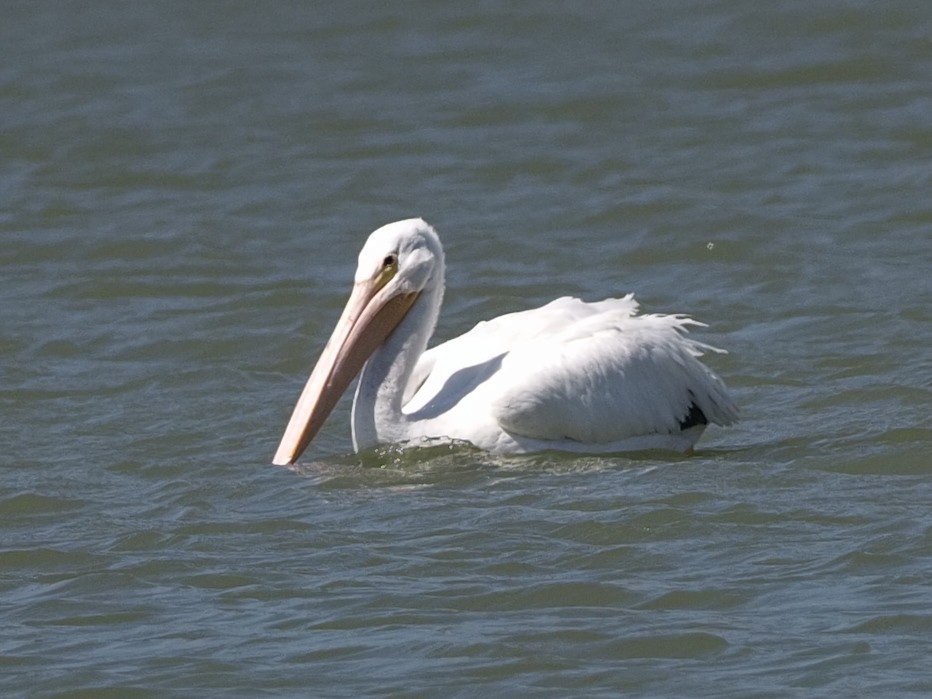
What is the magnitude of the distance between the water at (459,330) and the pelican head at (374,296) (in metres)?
0.29

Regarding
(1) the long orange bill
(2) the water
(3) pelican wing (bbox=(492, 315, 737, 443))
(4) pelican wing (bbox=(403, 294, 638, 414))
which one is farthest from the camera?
(4) pelican wing (bbox=(403, 294, 638, 414))

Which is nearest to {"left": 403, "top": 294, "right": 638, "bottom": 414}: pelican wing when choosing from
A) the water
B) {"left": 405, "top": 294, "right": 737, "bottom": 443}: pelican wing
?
{"left": 405, "top": 294, "right": 737, "bottom": 443}: pelican wing

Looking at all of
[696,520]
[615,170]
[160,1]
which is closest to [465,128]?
[615,170]

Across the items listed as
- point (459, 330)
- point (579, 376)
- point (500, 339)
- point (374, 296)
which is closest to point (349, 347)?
point (374, 296)

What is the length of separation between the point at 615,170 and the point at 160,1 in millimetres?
4559

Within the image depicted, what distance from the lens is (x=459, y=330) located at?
924 centimetres

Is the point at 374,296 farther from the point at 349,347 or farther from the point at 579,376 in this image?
the point at 579,376

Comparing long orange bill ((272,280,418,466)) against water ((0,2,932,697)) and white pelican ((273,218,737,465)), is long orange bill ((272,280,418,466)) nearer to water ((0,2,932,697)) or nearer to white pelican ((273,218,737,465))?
white pelican ((273,218,737,465))

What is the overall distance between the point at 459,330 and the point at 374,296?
6.10ft

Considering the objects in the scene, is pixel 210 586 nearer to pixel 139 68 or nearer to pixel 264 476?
pixel 264 476

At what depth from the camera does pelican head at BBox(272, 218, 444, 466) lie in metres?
7.35

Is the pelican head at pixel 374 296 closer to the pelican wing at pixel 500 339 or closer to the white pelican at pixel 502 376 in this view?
the white pelican at pixel 502 376

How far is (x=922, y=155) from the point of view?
11.1 m

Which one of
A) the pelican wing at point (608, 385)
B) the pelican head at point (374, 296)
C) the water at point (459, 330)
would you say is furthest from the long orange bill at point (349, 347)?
the pelican wing at point (608, 385)
